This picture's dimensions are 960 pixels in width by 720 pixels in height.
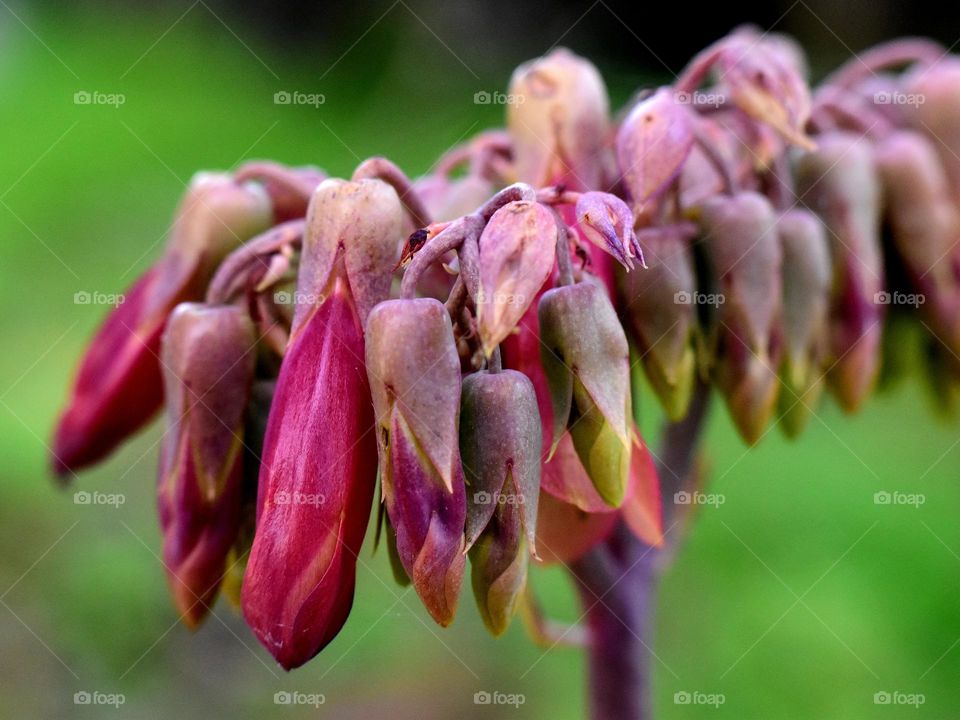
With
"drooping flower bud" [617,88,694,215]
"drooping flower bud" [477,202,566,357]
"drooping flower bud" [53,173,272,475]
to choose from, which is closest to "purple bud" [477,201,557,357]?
"drooping flower bud" [477,202,566,357]

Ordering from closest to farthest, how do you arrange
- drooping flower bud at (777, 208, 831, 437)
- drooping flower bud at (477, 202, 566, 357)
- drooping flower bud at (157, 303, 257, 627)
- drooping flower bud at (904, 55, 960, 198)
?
drooping flower bud at (477, 202, 566, 357), drooping flower bud at (157, 303, 257, 627), drooping flower bud at (777, 208, 831, 437), drooping flower bud at (904, 55, 960, 198)

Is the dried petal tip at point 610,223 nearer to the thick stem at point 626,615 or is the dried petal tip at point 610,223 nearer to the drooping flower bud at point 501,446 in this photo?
the drooping flower bud at point 501,446

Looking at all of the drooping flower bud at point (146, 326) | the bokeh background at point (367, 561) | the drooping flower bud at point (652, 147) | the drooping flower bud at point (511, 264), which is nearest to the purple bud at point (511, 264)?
the drooping flower bud at point (511, 264)

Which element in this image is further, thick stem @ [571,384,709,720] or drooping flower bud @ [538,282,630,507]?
thick stem @ [571,384,709,720]

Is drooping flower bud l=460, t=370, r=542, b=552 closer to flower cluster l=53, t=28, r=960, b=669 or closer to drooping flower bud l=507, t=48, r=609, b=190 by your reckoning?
flower cluster l=53, t=28, r=960, b=669

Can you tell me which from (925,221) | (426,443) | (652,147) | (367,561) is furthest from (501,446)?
(367,561)

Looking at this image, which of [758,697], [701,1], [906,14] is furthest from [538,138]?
[906,14]

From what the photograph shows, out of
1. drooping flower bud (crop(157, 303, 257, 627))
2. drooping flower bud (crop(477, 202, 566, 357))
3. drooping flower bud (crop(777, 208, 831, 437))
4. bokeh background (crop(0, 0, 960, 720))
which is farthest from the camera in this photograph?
bokeh background (crop(0, 0, 960, 720))
